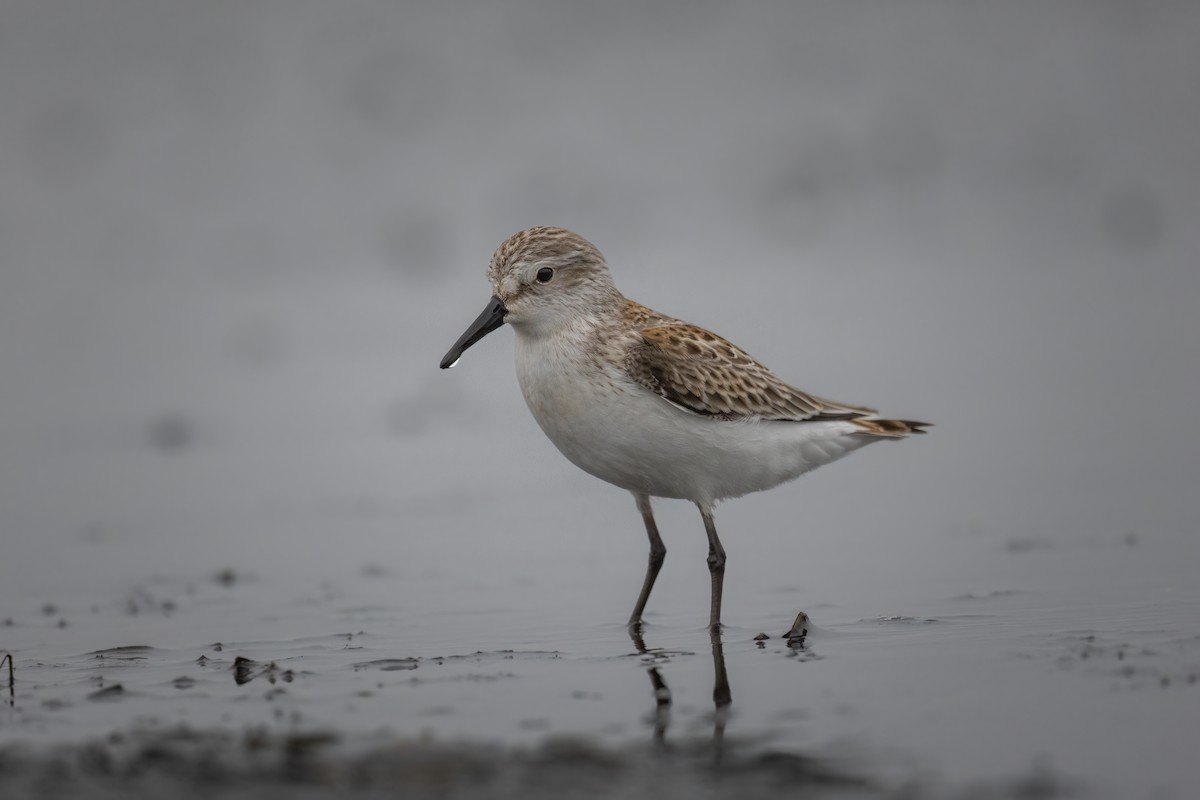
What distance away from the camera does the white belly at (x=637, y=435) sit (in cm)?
634

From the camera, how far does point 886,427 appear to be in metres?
7.17

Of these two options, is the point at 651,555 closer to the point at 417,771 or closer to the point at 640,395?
the point at 640,395

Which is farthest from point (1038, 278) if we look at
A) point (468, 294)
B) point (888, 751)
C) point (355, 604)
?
point (888, 751)

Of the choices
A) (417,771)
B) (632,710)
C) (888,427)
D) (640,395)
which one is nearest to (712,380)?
(640,395)

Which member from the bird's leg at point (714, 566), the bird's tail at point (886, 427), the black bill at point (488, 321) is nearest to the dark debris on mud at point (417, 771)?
the bird's leg at point (714, 566)

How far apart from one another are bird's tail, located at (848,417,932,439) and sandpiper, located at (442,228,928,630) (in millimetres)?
17

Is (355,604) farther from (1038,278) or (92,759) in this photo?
(1038,278)

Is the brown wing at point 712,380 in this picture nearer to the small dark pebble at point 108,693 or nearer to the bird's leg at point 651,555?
the bird's leg at point 651,555

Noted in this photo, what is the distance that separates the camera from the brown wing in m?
6.47

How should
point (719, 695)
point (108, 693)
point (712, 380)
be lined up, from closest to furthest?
1. point (719, 695)
2. point (108, 693)
3. point (712, 380)

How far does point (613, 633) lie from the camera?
655 centimetres

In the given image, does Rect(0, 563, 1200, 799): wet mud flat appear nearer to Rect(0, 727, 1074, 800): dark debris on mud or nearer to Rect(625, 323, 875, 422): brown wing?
Rect(0, 727, 1074, 800): dark debris on mud

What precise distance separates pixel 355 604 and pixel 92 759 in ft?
9.63

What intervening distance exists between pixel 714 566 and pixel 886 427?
1152 millimetres
